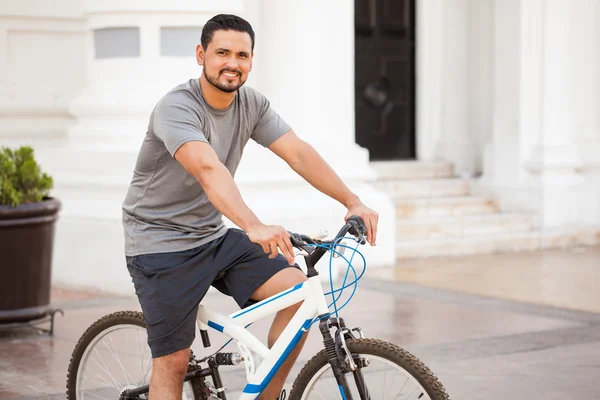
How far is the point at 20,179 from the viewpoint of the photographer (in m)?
6.79

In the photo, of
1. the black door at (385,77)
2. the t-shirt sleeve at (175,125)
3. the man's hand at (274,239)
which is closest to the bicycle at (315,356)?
the man's hand at (274,239)

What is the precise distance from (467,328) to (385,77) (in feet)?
19.2

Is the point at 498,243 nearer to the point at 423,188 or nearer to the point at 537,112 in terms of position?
the point at 423,188

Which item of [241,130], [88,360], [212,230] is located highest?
[241,130]

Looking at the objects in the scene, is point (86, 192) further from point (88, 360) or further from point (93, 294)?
point (88, 360)

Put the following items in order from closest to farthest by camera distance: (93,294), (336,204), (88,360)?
(88,360) < (93,294) < (336,204)

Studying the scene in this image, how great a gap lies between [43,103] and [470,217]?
4.41 meters

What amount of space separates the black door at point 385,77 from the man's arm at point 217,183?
8823mm

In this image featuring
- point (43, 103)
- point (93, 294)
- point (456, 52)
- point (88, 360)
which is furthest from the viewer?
point (456, 52)

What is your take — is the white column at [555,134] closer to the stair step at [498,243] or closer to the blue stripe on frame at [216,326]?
the stair step at [498,243]

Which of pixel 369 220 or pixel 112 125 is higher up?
pixel 112 125

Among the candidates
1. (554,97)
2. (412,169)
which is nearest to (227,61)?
(412,169)

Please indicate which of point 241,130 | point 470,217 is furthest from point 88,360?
point 470,217

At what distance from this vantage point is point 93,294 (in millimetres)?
8477
